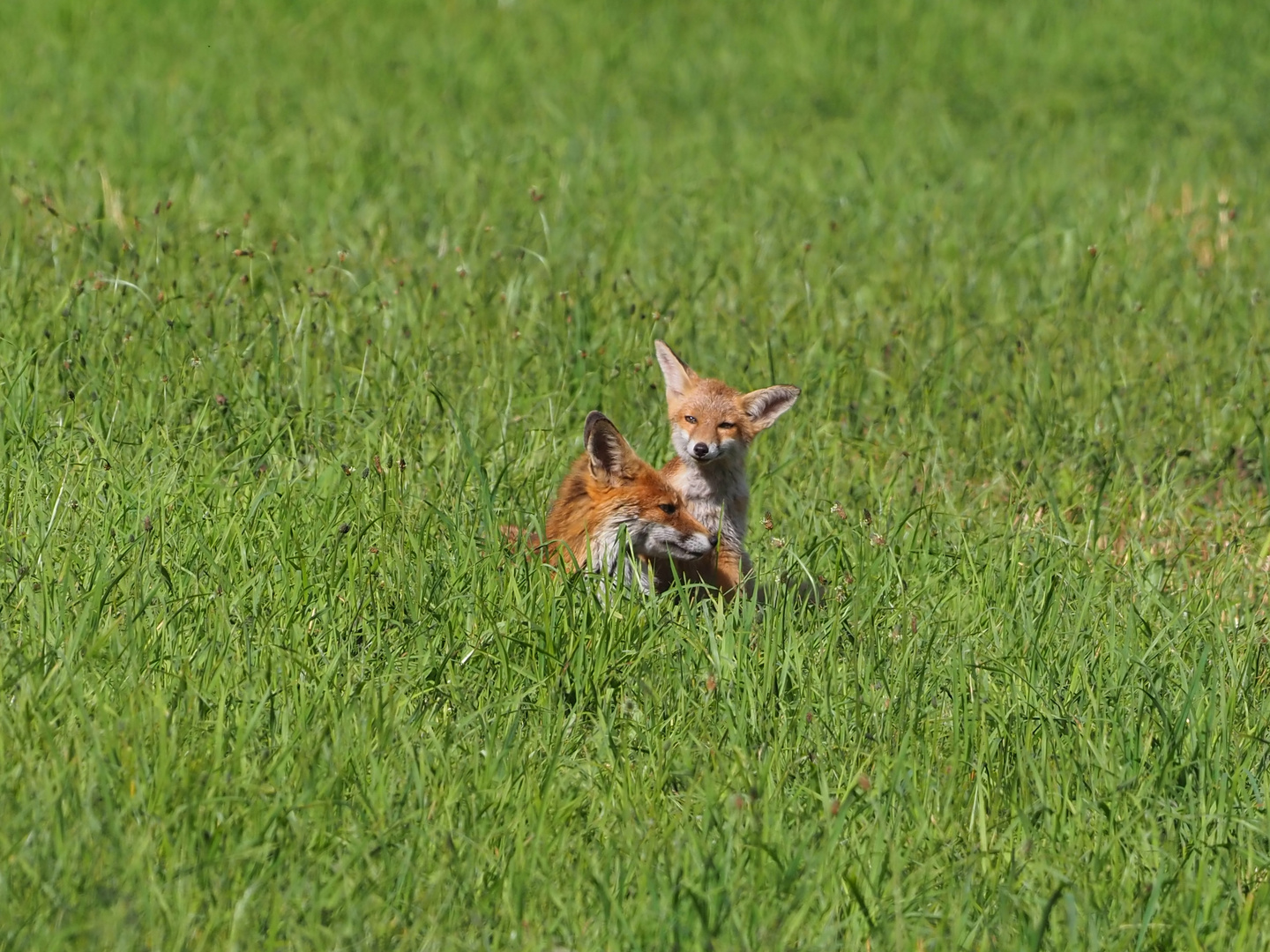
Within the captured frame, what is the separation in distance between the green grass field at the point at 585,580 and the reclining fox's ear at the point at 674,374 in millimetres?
536

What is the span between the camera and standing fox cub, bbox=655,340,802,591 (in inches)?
247

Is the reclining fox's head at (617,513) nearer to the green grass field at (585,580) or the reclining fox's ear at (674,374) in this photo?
the green grass field at (585,580)

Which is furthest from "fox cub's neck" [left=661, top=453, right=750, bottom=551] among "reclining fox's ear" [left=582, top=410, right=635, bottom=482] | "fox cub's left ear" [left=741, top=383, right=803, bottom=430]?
"reclining fox's ear" [left=582, top=410, right=635, bottom=482]

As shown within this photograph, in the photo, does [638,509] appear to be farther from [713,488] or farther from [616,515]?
[713,488]

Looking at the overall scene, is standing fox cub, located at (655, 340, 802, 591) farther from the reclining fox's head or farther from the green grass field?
the green grass field

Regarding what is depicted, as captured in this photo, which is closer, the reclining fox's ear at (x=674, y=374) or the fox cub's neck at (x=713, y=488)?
the fox cub's neck at (x=713, y=488)

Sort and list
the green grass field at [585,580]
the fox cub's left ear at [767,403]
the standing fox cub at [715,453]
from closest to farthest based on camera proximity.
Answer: the green grass field at [585,580], the standing fox cub at [715,453], the fox cub's left ear at [767,403]

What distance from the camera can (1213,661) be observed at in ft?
18.0

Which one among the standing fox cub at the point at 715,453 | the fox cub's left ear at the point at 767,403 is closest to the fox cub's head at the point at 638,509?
the standing fox cub at the point at 715,453

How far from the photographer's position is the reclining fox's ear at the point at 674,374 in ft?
22.4

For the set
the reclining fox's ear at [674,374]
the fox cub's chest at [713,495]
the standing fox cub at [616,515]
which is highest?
the reclining fox's ear at [674,374]

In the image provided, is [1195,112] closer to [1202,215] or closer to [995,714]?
[1202,215]

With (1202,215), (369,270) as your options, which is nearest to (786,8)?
(1202,215)

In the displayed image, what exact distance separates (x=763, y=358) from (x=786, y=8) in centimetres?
1027
